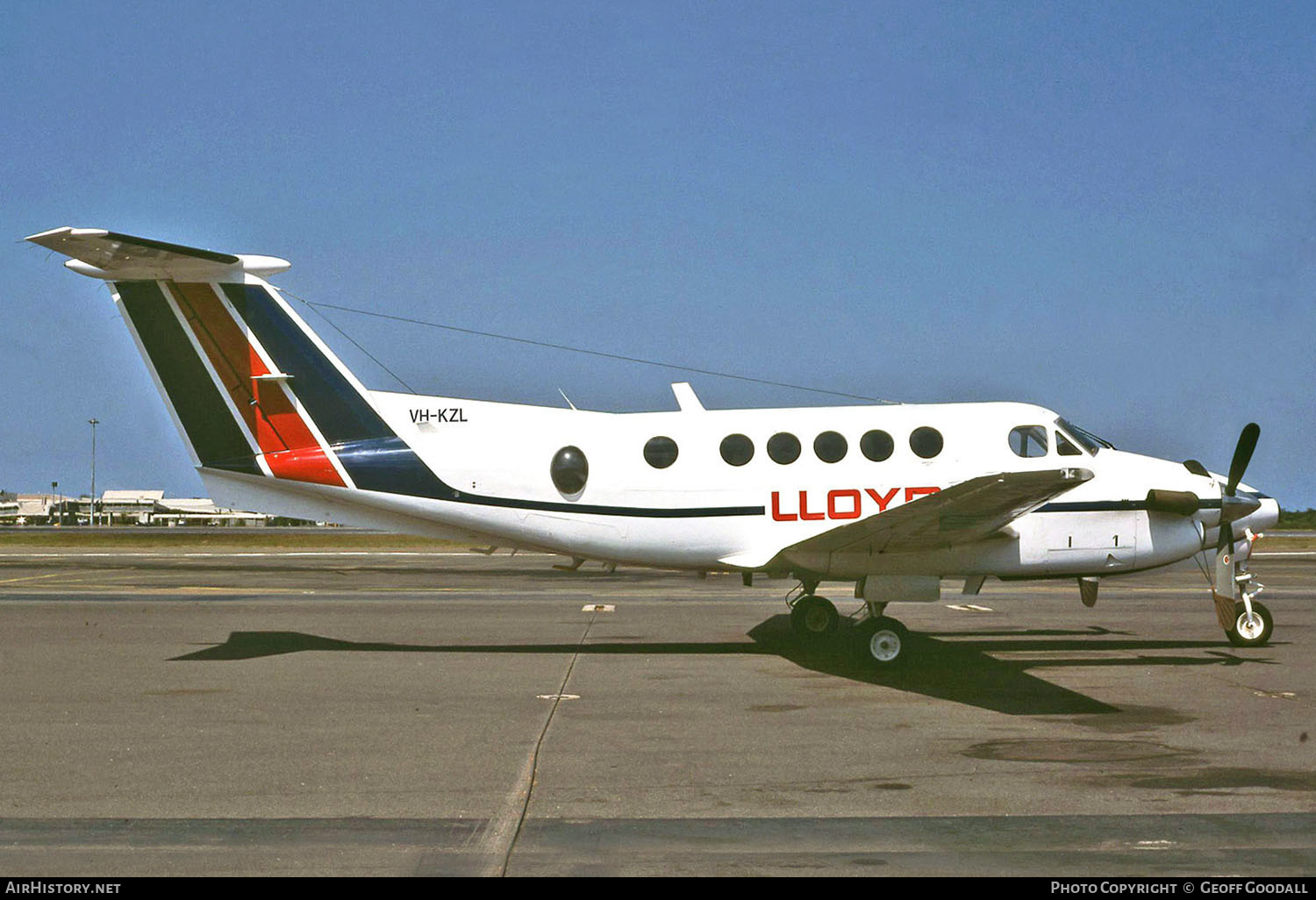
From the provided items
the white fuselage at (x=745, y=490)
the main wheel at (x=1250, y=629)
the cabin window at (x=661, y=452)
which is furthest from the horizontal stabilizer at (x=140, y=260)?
the main wheel at (x=1250, y=629)

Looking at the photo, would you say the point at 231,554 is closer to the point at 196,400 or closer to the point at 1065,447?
the point at 196,400

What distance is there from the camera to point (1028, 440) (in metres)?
14.6

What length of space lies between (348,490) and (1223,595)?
12.0 m

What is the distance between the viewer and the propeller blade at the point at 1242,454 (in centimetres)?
1488

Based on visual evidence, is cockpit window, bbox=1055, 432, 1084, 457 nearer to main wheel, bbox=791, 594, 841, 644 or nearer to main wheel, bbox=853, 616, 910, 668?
main wheel, bbox=853, 616, 910, 668

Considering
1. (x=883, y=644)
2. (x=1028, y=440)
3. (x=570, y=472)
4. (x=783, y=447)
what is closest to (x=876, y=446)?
(x=783, y=447)

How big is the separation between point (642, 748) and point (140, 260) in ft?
30.3

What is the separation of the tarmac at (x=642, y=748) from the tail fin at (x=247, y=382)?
251 cm

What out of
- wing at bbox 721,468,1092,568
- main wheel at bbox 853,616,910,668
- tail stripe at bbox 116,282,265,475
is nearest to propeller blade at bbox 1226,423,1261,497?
wing at bbox 721,468,1092,568

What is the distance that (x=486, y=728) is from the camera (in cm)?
997

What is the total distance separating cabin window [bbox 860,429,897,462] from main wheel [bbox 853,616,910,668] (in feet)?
7.28

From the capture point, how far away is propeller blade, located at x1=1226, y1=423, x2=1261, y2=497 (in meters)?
14.9

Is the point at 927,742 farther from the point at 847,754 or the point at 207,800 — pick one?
the point at 207,800

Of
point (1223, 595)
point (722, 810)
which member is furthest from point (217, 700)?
point (1223, 595)
